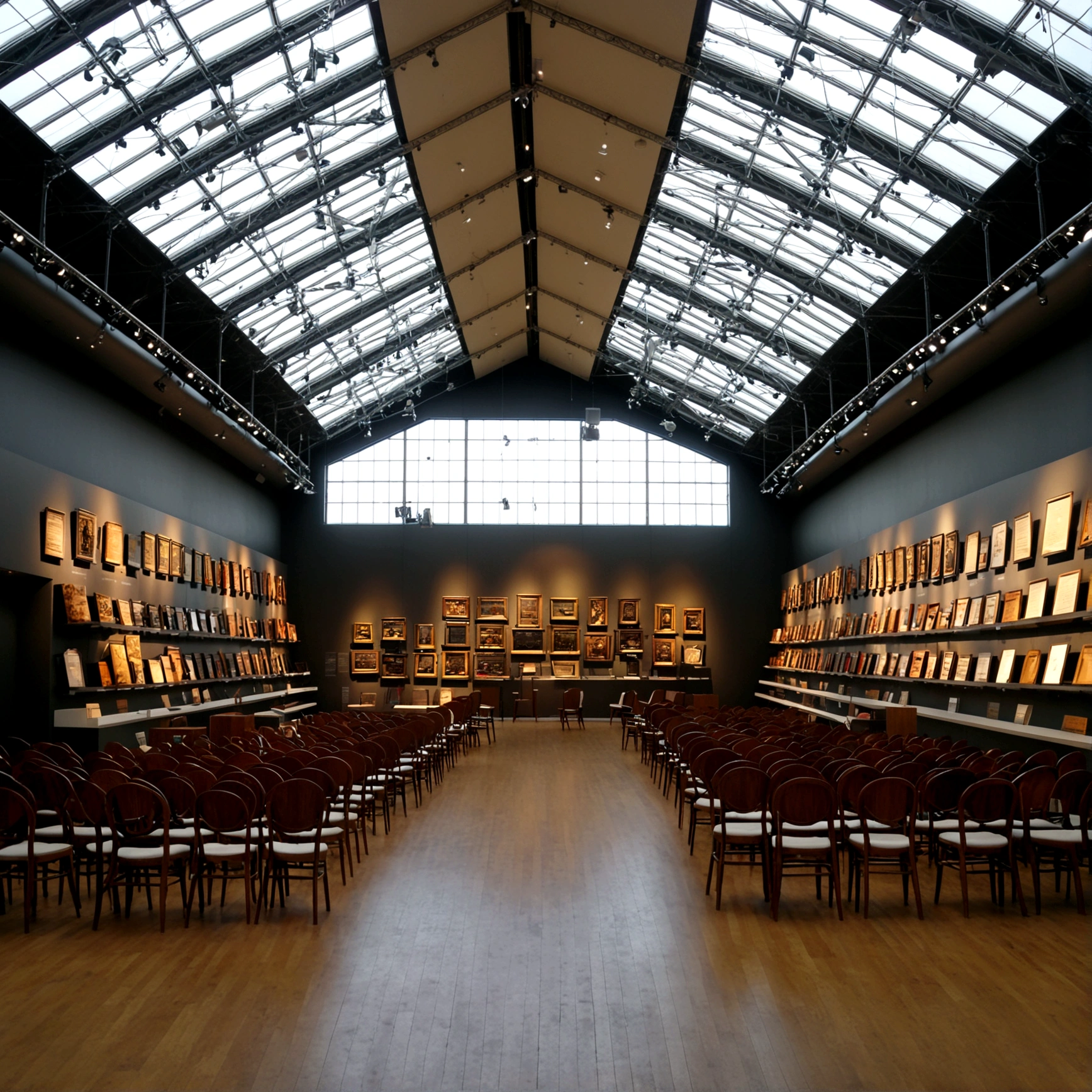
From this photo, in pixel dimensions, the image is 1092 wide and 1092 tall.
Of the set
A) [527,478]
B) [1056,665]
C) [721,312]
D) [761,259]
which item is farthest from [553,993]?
[527,478]

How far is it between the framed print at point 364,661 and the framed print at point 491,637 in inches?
122

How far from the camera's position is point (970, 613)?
15594mm

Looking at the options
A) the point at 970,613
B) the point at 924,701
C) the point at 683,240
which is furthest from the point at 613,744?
the point at 683,240

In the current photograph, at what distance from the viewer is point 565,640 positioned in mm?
30297

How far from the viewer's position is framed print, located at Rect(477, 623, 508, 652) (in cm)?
3020

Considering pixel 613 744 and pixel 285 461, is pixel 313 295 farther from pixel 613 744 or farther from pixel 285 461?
pixel 613 744

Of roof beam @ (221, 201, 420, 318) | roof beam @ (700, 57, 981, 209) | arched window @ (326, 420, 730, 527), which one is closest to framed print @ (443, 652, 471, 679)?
arched window @ (326, 420, 730, 527)

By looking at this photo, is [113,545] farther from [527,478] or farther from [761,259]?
[527,478]

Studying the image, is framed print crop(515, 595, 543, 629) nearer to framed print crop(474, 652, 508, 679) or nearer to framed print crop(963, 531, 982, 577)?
framed print crop(474, 652, 508, 679)

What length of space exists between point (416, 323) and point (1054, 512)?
1691 centimetres

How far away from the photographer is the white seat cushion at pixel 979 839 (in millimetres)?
7348

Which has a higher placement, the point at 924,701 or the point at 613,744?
the point at 924,701

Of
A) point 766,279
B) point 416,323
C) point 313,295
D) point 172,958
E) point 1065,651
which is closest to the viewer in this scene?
point 172,958

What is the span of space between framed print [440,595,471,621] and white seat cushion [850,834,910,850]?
75.7 feet
